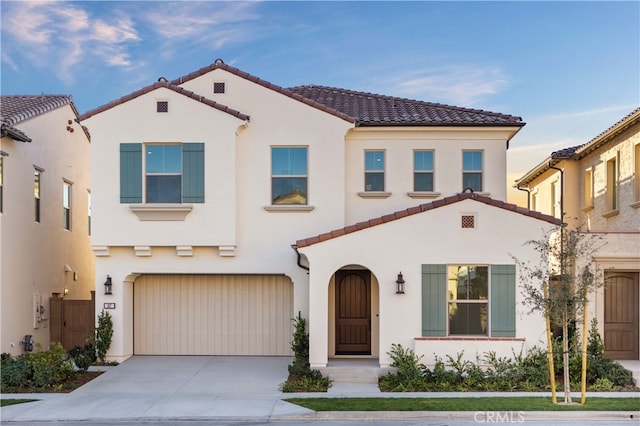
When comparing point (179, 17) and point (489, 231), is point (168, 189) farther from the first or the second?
point (489, 231)

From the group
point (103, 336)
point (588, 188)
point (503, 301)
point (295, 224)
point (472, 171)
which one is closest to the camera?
point (503, 301)

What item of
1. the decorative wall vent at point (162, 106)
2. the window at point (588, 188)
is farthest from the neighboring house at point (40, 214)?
the window at point (588, 188)

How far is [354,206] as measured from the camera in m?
16.8

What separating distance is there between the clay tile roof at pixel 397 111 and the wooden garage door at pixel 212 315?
5.06 m

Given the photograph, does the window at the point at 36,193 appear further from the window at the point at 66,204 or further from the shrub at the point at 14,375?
the shrub at the point at 14,375

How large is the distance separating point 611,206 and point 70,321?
1595 centimetres

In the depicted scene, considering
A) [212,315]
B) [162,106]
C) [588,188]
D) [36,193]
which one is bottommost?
[212,315]

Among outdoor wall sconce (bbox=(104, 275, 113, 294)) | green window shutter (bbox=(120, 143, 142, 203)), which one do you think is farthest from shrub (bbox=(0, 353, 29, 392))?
green window shutter (bbox=(120, 143, 142, 203))

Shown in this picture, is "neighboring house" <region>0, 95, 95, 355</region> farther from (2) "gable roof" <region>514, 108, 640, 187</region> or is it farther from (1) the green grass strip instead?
(2) "gable roof" <region>514, 108, 640, 187</region>

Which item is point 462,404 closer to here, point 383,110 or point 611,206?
point 383,110

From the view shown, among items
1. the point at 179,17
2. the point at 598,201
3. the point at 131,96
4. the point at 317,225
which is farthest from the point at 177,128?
the point at 598,201

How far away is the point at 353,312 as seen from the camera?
1650cm

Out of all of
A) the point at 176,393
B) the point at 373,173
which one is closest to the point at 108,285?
the point at 176,393

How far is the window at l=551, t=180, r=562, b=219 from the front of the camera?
2167cm
